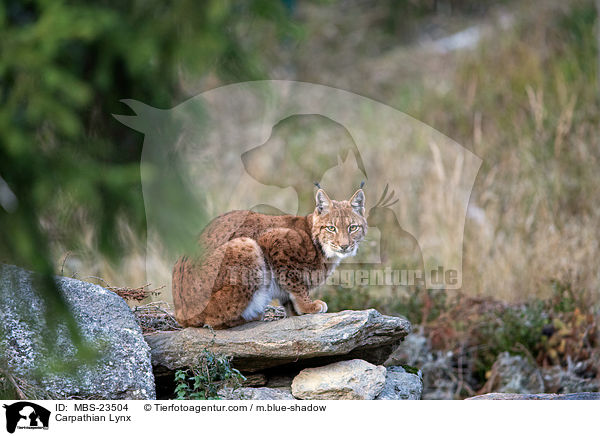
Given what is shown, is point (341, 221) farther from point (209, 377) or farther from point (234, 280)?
point (209, 377)

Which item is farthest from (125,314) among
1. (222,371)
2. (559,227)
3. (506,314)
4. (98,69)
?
(559,227)

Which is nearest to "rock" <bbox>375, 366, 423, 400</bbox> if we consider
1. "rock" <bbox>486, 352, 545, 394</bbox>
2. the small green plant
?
the small green plant

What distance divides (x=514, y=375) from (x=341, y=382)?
182 cm

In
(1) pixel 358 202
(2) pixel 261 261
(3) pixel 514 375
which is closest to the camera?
(1) pixel 358 202

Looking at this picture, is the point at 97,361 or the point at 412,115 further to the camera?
the point at 412,115

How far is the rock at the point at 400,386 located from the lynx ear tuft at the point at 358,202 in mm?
902

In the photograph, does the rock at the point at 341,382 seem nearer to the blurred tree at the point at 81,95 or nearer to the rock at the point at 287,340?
the rock at the point at 287,340

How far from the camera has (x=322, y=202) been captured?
325cm

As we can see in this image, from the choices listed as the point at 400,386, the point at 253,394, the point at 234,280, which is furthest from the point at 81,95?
the point at 400,386

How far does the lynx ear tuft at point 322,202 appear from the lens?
127 inches

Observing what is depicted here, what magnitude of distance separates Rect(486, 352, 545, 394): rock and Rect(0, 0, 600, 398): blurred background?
1cm

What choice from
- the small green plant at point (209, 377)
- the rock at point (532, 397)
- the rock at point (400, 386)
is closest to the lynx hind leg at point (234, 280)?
the small green plant at point (209, 377)

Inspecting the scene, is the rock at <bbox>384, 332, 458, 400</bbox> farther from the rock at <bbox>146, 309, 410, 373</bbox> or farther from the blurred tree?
the blurred tree
